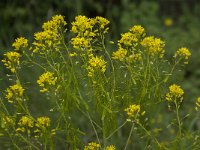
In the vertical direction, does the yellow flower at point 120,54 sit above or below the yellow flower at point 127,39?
below

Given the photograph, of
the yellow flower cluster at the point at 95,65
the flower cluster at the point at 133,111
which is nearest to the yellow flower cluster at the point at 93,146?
the flower cluster at the point at 133,111

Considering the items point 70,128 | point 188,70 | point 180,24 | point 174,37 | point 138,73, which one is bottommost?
point 70,128

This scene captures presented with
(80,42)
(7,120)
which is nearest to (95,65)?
(80,42)

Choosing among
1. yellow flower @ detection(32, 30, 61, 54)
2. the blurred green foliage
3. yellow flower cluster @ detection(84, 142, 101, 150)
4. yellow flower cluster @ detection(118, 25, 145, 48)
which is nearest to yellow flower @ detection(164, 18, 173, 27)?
the blurred green foliage

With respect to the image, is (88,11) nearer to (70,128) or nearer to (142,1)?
(142,1)

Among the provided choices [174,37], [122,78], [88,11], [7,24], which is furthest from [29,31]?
[122,78]

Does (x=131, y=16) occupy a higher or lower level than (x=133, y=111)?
higher

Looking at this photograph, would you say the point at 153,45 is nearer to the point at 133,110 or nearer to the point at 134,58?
the point at 134,58

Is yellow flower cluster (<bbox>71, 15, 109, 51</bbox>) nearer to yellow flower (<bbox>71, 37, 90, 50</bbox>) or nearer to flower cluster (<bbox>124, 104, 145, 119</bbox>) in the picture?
yellow flower (<bbox>71, 37, 90, 50</bbox>)

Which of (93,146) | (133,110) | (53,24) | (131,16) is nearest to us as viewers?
(133,110)

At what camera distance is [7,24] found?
6590 mm

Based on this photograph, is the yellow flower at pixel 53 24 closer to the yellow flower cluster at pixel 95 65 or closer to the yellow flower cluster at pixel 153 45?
the yellow flower cluster at pixel 95 65

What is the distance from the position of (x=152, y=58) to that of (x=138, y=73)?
0.11 m

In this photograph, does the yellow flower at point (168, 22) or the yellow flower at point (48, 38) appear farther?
the yellow flower at point (168, 22)
